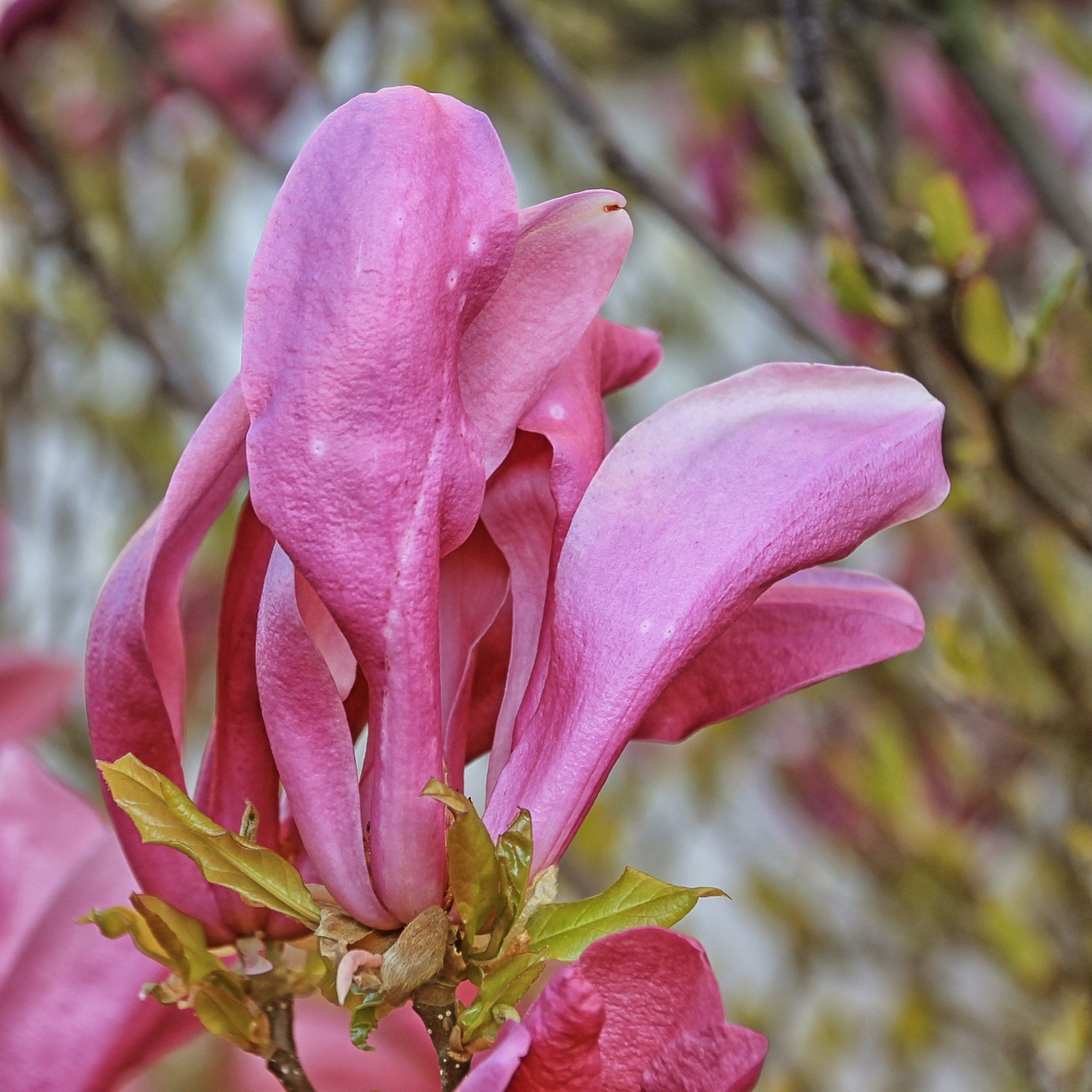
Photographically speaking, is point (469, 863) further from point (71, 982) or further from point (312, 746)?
point (71, 982)

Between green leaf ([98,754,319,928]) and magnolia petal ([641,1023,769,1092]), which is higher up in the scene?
green leaf ([98,754,319,928])

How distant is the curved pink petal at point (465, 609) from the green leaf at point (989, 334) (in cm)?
25

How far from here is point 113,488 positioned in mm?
1385

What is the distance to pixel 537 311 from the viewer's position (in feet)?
1.00

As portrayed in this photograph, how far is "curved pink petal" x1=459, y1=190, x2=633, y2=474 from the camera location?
30 centimetres

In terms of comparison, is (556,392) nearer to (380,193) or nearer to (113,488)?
(380,193)

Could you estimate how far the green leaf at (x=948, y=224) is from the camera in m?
0.45

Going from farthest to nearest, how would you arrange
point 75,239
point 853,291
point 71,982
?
point 75,239 → point 853,291 → point 71,982

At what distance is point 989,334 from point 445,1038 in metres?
0.34

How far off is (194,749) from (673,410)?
1144 millimetres

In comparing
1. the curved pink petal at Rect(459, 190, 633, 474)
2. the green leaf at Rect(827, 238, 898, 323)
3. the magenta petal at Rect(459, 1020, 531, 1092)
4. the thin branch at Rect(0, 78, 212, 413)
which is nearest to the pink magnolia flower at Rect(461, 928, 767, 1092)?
the magenta petal at Rect(459, 1020, 531, 1092)

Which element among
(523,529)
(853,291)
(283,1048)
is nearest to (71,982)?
(283,1048)

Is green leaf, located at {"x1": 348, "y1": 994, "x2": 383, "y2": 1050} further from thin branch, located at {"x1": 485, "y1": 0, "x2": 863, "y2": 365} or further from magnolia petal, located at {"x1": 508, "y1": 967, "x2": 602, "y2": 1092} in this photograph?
thin branch, located at {"x1": 485, "y1": 0, "x2": 863, "y2": 365}

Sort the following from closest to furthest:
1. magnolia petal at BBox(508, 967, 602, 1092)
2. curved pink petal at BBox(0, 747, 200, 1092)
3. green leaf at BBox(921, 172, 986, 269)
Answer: magnolia petal at BBox(508, 967, 602, 1092) → curved pink petal at BBox(0, 747, 200, 1092) → green leaf at BBox(921, 172, 986, 269)
